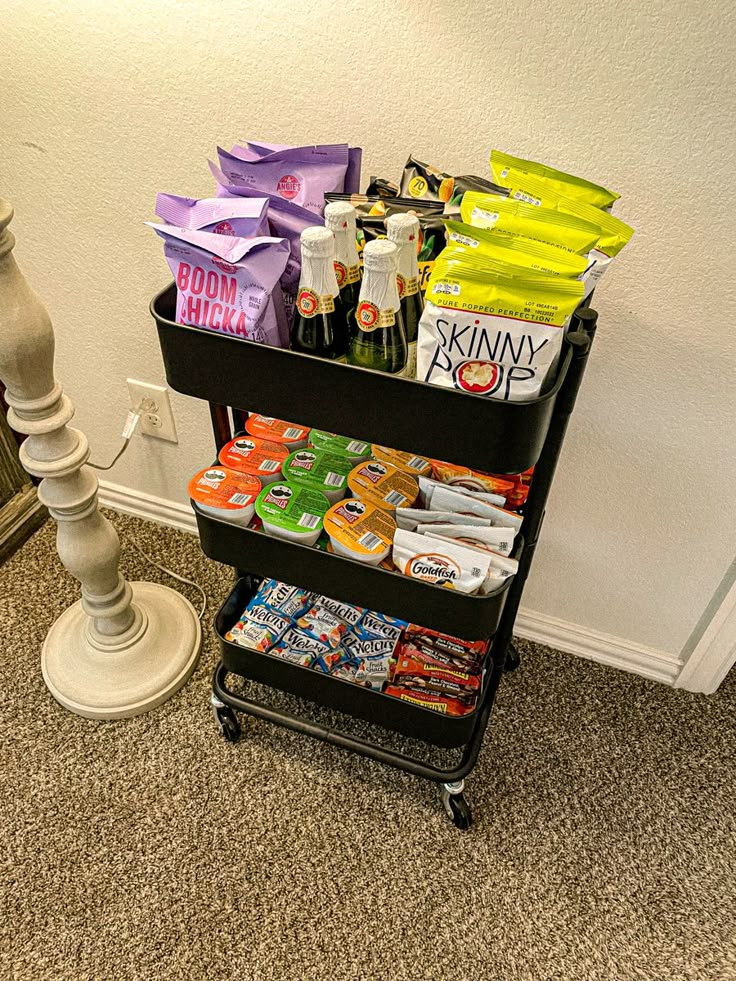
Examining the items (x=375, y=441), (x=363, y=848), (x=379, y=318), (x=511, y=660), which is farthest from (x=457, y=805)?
(x=379, y=318)

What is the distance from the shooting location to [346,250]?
2.66ft

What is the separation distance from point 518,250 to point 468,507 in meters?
0.34

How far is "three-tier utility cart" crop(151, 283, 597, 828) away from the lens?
0.77 metres

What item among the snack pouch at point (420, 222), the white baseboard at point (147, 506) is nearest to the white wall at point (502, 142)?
the snack pouch at point (420, 222)

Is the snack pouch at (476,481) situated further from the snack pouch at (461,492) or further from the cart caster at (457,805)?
the cart caster at (457,805)

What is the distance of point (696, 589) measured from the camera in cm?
131

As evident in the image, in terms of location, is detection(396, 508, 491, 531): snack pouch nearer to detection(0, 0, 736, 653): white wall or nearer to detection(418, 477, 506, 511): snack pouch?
detection(418, 477, 506, 511): snack pouch

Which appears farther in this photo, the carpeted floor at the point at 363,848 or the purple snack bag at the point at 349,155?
the carpeted floor at the point at 363,848

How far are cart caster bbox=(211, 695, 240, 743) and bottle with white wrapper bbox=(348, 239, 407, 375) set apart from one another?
0.73 m

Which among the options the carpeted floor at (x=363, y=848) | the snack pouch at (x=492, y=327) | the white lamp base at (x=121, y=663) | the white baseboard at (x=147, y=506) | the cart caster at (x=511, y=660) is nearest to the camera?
the snack pouch at (x=492, y=327)

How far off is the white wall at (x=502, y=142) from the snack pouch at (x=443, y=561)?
0.37 meters

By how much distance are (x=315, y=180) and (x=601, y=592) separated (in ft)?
2.97

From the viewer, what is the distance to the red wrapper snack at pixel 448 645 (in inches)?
48.4

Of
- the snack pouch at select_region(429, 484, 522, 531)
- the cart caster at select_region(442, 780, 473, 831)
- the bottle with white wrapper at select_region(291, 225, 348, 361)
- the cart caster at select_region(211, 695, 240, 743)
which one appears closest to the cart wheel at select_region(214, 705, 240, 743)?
the cart caster at select_region(211, 695, 240, 743)
